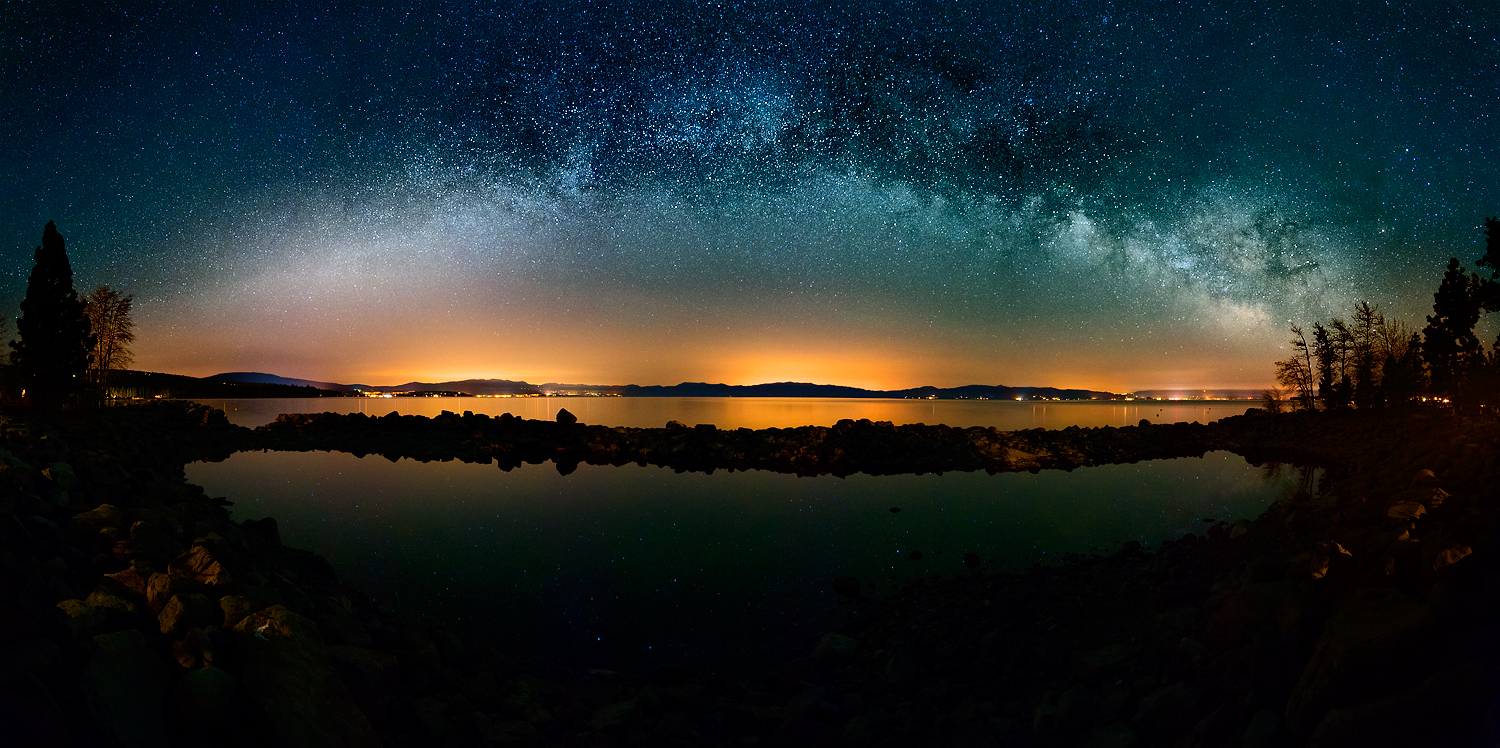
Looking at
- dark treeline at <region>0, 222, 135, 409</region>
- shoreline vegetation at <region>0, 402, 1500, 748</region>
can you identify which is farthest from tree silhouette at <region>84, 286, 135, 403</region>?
shoreline vegetation at <region>0, 402, 1500, 748</region>

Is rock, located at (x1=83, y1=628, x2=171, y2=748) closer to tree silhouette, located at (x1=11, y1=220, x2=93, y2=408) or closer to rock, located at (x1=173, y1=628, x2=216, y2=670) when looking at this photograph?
rock, located at (x1=173, y1=628, x2=216, y2=670)

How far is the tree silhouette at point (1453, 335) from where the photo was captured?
3244cm

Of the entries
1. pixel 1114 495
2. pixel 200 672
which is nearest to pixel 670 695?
pixel 200 672

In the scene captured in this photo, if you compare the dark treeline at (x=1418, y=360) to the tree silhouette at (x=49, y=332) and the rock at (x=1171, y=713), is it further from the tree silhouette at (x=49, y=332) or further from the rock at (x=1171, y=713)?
the tree silhouette at (x=49, y=332)

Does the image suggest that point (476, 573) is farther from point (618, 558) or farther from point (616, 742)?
point (616, 742)

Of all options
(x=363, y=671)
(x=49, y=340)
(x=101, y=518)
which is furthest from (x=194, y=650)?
(x=49, y=340)

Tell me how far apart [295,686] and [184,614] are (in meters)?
1.27

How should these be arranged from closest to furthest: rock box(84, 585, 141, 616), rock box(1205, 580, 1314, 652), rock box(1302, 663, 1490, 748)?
rock box(1302, 663, 1490, 748) → rock box(84, 585, 141, 616) → rock box(1205, 580, 1314, 652)

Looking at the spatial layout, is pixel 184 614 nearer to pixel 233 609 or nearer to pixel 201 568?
pixel 233 609

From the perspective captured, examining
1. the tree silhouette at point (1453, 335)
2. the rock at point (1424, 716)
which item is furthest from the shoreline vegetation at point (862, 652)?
the tree silhouette at point (1453, 335)

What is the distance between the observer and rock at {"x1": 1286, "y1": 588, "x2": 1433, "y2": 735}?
4.47 metres

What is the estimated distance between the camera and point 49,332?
87.2 ft

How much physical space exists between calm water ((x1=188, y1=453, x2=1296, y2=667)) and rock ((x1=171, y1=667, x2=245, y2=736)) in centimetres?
464

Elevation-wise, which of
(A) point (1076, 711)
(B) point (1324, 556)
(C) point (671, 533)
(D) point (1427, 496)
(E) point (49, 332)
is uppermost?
(E) point (49, 332)
